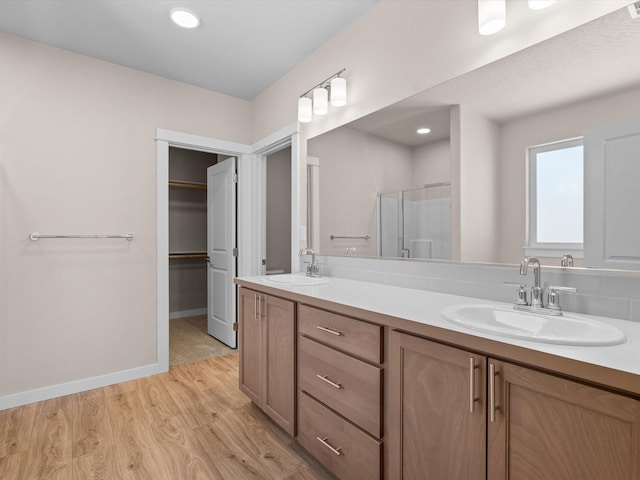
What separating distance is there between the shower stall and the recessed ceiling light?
1.61 m

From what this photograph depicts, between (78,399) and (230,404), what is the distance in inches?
44.1

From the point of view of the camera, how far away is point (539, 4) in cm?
125

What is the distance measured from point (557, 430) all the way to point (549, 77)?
4.02ft

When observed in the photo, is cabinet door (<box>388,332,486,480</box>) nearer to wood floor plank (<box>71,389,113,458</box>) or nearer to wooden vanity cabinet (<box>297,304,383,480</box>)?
wooden vanity cabinet (<box>297,304,383,480</box>)

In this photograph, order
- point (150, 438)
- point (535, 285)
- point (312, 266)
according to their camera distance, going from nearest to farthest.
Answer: point (535, 285)
point (150, 438)
point (312, 266)

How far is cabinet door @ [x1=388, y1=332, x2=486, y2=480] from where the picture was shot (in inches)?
36.7

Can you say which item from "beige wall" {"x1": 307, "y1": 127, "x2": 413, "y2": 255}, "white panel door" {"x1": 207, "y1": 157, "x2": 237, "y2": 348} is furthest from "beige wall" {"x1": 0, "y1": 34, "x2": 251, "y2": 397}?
"beige wall" {"x1": 307, "y1": 127, "x2": 413, "y2": 255}

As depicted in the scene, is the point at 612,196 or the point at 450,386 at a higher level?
the point at 612,196

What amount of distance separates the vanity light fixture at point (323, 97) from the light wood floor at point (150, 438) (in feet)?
6.81

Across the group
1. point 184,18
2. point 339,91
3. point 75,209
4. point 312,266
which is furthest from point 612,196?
point 75,209

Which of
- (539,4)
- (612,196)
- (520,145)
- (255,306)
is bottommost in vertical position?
(255,306)

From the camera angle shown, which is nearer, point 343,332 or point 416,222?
point 343,332

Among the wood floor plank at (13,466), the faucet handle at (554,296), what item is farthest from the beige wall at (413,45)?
the wood floor plank at (13,466)

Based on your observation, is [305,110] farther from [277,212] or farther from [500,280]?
[500,280]
